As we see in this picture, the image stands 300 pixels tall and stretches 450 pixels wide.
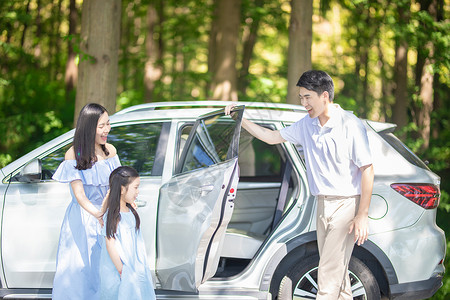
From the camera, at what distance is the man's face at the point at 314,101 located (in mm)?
3922

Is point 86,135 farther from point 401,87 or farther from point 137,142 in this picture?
point 401,87

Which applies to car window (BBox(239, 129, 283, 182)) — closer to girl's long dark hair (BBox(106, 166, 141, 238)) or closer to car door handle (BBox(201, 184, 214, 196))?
car door handle (BBox(201, 184, 214, 196))

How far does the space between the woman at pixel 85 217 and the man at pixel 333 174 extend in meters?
1.44

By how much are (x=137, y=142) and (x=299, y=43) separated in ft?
11.5

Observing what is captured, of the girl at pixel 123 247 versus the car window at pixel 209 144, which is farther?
the car window at pixel 209 144

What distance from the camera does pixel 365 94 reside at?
1326 cm

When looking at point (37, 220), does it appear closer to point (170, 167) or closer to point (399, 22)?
point (170, 167)

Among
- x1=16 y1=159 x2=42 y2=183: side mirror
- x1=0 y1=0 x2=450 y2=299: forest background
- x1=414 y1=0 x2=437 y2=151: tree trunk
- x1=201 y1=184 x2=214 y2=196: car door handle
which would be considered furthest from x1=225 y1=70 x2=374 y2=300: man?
x1=414 y1=0 x2=437 y2=151: tree trunk

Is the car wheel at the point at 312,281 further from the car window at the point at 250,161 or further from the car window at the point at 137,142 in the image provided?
the car window at the point at 137,142

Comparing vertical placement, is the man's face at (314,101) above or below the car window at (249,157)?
above

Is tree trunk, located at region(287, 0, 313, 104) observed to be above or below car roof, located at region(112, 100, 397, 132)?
above

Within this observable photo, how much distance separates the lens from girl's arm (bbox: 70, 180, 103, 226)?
157 inches

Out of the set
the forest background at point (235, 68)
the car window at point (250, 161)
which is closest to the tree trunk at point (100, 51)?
the forest background at point (235, 68)

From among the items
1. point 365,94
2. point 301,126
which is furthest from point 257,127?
point 365,94
